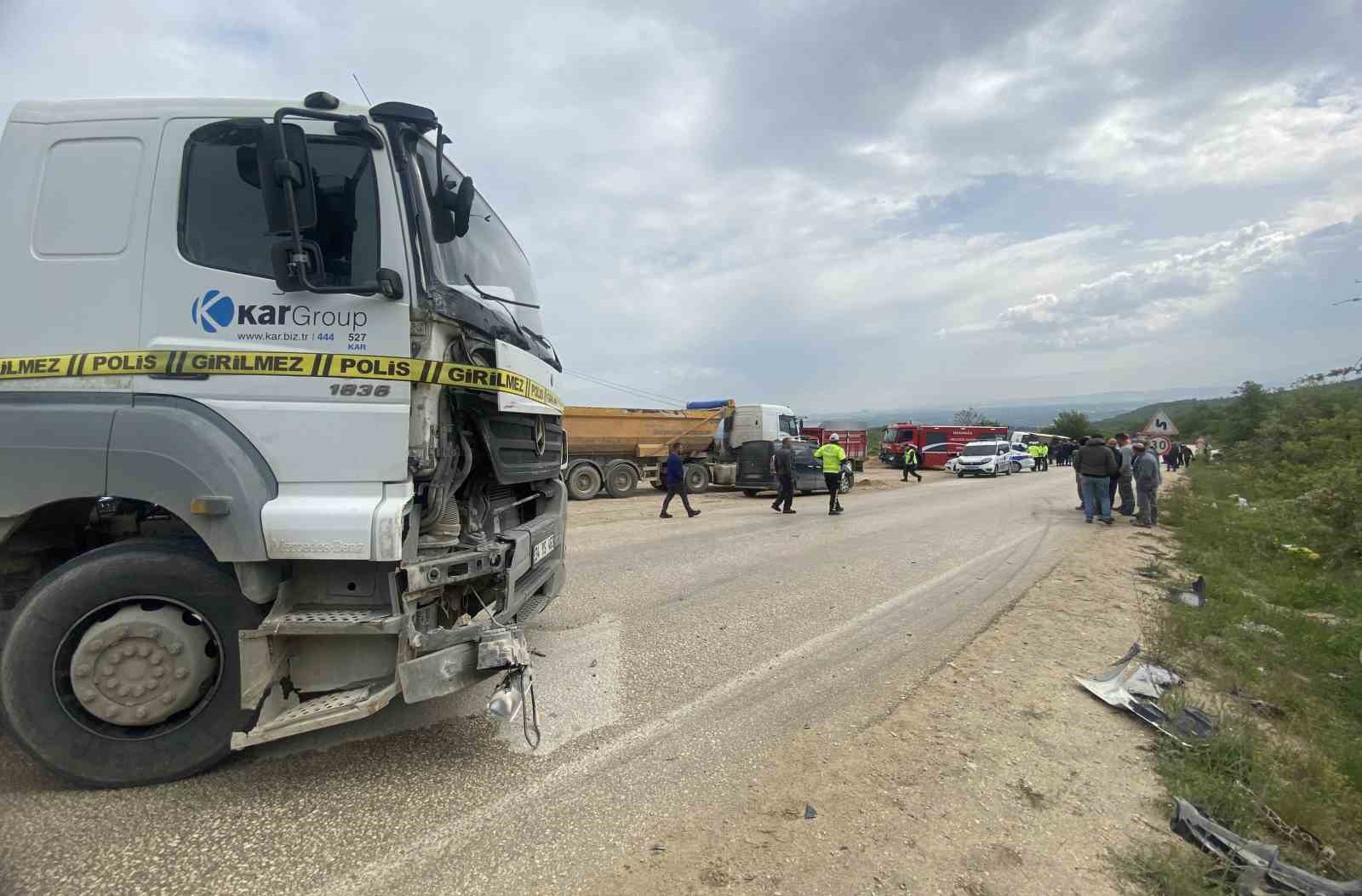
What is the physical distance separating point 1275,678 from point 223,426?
263 inches

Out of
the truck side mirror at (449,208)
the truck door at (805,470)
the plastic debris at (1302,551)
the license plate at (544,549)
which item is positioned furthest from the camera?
the truck door at (805,470)

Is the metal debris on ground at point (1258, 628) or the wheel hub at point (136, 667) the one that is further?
the metal debris on ground at point (1258, 628)

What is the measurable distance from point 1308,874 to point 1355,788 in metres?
1.30

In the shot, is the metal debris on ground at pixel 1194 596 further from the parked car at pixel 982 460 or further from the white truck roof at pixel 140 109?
the parked car at pixel 982 460

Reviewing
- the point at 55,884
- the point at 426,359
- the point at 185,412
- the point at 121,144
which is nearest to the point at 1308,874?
the point at 426,359

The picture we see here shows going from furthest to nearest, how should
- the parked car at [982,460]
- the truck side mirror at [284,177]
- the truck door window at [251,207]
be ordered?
the parked car at [982,460], the truck door window at [251,207], the truck side mirror at [284,177]

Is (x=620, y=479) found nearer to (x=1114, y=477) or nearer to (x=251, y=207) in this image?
(x=1114, y=477)

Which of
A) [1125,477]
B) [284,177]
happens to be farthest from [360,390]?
[1125,477]

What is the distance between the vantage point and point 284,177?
287cm

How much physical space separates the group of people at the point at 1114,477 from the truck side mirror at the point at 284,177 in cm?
1381

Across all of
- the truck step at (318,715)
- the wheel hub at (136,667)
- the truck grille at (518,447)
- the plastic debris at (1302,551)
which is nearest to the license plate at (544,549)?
the truck grille at (518,447)

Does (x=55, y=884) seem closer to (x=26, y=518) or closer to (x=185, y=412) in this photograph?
(x=26, y=518)

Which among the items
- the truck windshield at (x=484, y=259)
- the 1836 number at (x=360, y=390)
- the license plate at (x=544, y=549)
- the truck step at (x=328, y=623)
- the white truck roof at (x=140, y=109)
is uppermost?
the white truck roof at (x=140, y=109)

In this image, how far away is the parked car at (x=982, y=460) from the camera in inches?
1273
